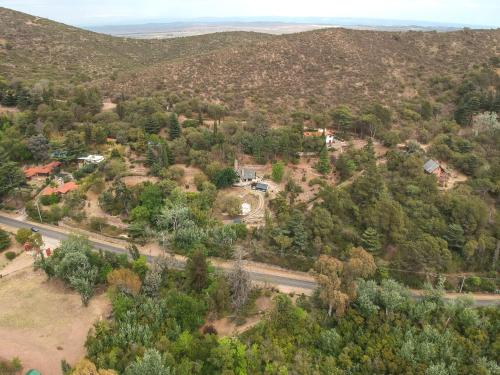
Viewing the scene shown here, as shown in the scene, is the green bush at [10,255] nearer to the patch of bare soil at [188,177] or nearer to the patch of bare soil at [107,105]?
the patch of bare soil at [188,177]

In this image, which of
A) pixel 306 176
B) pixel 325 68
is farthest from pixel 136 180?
pixel 325 68

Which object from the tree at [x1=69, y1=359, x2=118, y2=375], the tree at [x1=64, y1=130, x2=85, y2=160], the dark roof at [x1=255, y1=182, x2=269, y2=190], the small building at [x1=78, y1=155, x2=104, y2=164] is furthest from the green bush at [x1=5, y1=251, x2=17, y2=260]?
the dark roof at [x1=255, y1=182, x2=269, y2=190]

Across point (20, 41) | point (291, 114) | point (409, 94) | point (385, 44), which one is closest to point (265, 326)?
point (291, 114)

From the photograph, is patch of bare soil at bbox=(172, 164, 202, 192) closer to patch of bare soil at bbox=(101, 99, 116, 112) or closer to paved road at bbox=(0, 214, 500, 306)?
paved road at bbox=(0, 214, 500, 306)

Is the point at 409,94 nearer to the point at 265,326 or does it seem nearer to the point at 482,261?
the point at 482,261

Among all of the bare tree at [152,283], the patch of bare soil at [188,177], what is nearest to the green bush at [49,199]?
the patch of bare soil at [188,177]
